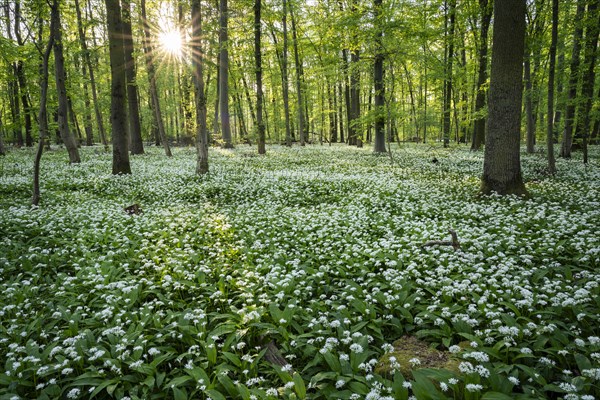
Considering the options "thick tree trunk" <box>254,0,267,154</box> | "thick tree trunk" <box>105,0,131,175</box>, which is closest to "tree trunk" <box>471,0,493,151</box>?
"thick tree trunk" <box>254,0,267,154</box>

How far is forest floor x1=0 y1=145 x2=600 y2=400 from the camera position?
3.38 m

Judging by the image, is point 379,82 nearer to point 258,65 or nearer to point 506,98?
point 258,65

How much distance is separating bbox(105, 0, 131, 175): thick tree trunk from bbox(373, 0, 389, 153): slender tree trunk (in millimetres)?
12349

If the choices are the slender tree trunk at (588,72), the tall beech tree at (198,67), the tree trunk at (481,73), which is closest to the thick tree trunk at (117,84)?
the tall beech tree at (198,67)

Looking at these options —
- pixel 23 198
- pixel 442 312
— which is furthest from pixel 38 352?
pixel 23 198

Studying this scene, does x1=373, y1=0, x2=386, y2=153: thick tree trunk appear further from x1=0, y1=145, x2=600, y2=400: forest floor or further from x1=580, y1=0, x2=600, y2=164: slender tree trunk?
x1=0, y1=145, x2=600, y2=400: forest floor

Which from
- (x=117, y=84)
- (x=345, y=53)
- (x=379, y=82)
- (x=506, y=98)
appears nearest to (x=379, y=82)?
(x=379, y=82)

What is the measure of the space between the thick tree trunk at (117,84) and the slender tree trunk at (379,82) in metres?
12.3

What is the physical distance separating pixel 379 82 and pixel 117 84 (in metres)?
13.0

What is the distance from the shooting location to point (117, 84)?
1440 centimetres

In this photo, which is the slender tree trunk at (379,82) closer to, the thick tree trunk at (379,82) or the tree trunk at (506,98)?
the thick tree trunk at (379,82)

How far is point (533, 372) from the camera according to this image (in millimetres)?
3170

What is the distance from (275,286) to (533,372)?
11.0ft

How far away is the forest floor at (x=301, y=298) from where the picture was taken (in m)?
3.38
